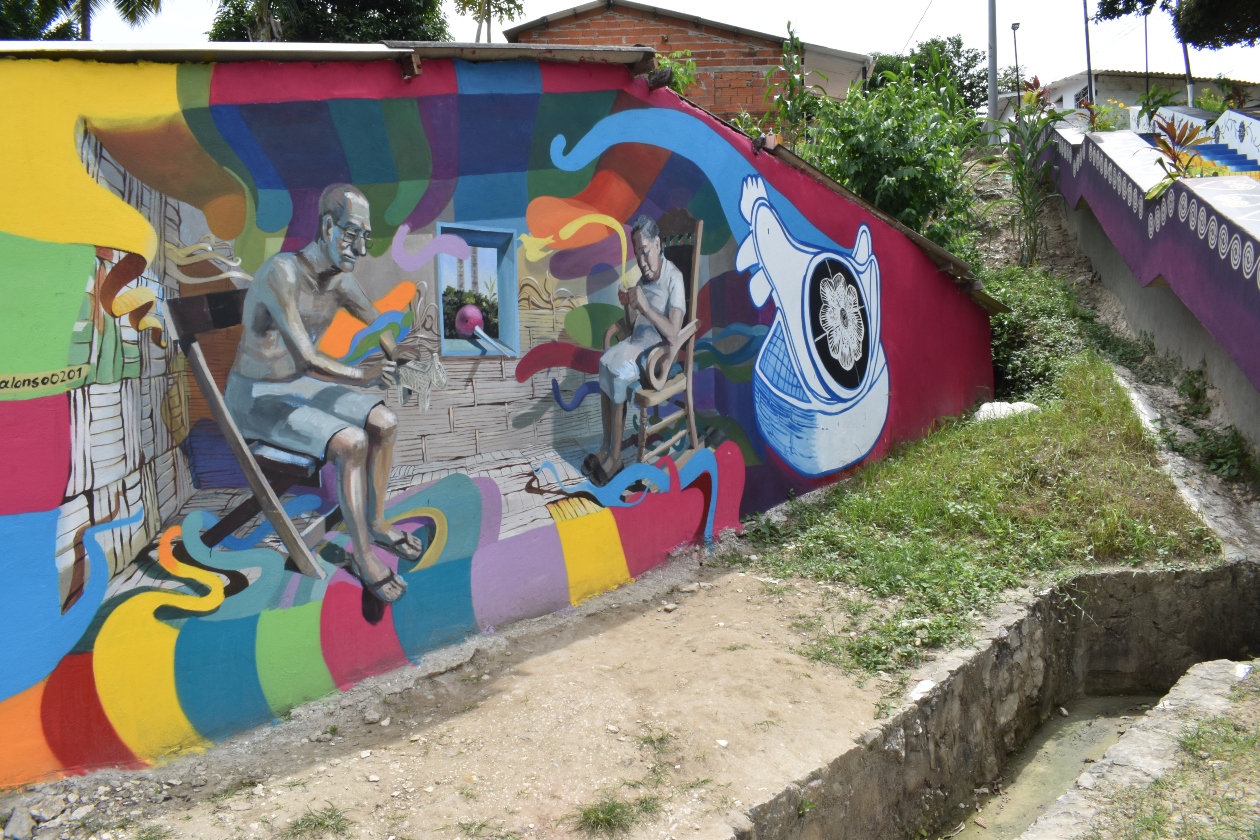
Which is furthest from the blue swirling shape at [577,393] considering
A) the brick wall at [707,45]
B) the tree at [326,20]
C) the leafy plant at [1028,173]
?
the tree at [326,20]

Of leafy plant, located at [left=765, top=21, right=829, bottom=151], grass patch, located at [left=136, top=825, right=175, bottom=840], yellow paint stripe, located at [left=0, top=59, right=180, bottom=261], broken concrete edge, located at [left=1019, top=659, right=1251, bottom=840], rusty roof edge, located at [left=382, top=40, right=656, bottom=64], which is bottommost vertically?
broken concrete edge, located at [left=1019, top=659, right=1251, bottom=840]

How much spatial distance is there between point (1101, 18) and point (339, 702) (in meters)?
22.9

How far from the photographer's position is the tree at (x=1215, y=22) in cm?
1627

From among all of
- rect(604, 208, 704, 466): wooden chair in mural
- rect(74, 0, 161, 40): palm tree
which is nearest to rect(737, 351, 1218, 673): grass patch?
rect(604, 208, 704, 466): wooden chair in mural

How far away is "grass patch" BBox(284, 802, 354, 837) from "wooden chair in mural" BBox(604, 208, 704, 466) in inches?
104

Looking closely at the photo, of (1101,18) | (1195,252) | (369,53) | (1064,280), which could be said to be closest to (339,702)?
(369,53)

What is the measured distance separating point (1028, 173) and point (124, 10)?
18.9 m

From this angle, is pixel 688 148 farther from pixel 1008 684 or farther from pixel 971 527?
pixel 1008 684

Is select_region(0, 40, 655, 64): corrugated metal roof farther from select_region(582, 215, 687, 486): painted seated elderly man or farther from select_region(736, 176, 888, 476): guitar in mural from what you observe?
select_region(736, 176, 888, 476): guitar in mural

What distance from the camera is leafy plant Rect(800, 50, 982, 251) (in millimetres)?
8594

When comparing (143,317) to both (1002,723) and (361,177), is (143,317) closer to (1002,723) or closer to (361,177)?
(361,177)

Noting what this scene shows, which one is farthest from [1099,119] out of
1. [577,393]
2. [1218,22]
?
[577,393]

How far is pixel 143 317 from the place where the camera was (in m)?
3.23

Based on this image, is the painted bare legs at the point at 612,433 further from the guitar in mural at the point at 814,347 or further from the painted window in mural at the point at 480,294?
the guitar in mural at the point at 814,347
